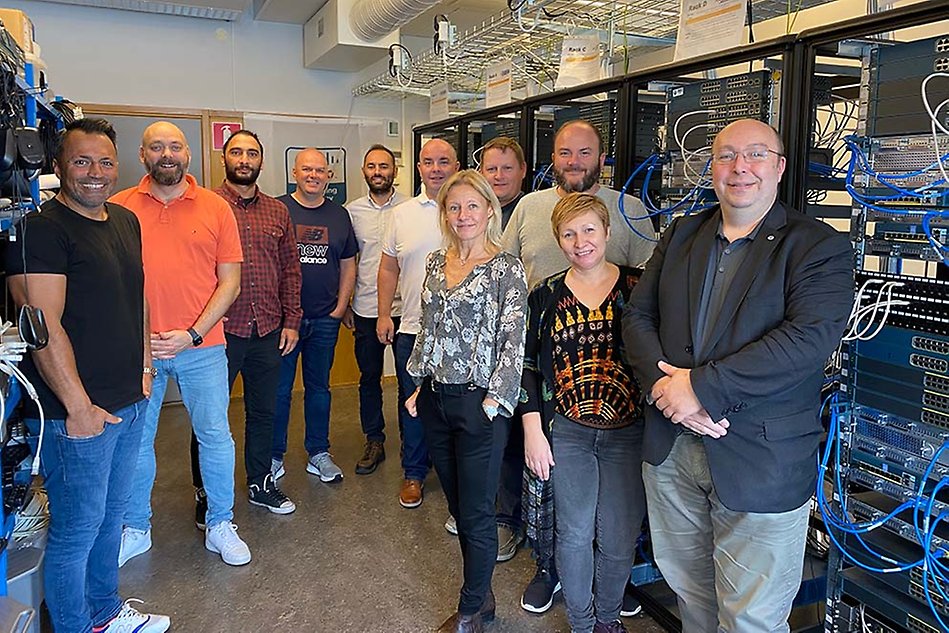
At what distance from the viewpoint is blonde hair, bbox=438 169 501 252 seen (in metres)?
2.15

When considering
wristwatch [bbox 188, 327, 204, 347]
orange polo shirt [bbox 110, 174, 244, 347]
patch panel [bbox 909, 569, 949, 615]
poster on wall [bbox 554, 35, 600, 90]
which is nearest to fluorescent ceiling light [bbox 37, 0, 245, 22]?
orange polo shirt [bbox 110, 174, 244, 347]

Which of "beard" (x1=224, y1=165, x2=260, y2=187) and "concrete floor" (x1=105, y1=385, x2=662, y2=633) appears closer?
"concrete floor" (x1=105, y1=385, x2=662, y2=633)

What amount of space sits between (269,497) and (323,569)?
0.63m

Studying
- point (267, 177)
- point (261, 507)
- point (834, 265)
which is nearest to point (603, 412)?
point (834, 265)

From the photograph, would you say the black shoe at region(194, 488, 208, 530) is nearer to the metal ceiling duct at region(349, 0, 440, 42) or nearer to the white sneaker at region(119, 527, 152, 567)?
the white sneaker at region(119, 527, 152, 567)

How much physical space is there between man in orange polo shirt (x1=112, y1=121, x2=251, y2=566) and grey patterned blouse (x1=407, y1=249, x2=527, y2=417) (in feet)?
3.44

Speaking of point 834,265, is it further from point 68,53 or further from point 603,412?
point 68,53

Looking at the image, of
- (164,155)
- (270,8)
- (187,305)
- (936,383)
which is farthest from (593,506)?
(270,8)

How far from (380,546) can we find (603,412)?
1365 mm

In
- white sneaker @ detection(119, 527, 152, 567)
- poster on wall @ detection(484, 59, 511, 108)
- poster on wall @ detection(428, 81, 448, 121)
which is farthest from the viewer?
poster on wall @ detection(428, 81, 448, 121)

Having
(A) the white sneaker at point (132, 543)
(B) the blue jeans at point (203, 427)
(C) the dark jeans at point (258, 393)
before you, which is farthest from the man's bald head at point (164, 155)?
(A) the white sneaker at point (132, 543)

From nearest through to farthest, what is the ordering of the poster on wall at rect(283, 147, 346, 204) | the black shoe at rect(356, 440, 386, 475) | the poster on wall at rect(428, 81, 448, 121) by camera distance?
the black shoe at rect(356, 440, 386, 475)
the poster on wall at rect(428, 81, 448, 121)
the poster on wall at rect(283, 147, 346, 204)

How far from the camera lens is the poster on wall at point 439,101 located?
14.9ft

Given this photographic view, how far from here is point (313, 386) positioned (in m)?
3.64
